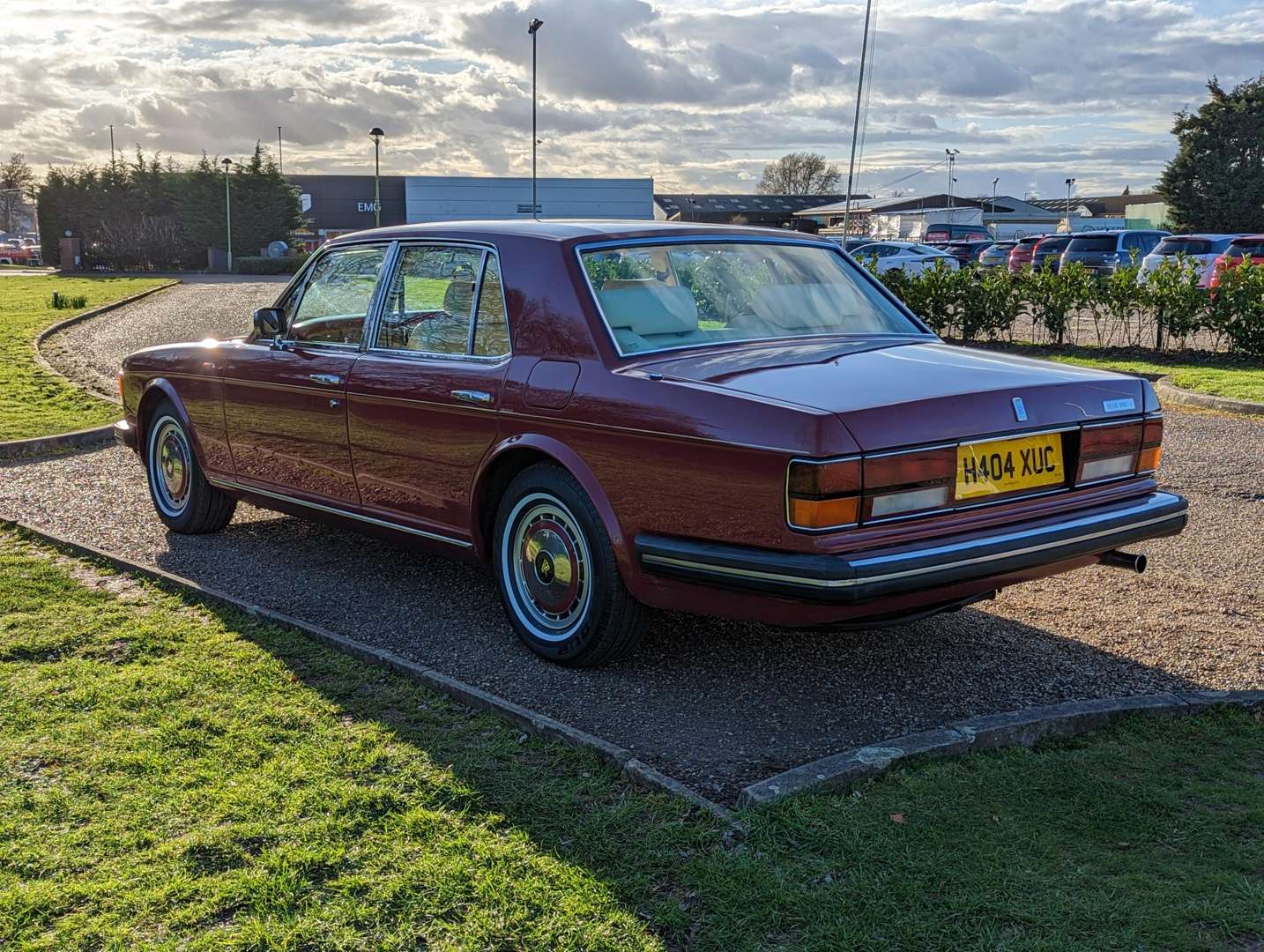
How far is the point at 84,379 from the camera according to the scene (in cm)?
1395


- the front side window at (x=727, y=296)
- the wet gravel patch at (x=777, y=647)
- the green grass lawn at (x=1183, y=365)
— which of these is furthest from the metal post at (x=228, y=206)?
the front side window at (x=727, y=296)

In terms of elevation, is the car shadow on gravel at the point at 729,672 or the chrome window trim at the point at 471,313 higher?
the chrome window trim at the point at 471,313

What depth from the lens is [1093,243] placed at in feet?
98.1

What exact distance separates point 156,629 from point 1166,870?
3.77 meters

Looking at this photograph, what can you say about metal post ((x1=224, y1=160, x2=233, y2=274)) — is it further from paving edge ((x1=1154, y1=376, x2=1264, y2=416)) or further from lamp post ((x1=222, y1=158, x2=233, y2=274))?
paving edge ((x1=1154, y1=376, x2=1264, y2=416))

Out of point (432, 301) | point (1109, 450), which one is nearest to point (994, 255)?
point (432, 301)

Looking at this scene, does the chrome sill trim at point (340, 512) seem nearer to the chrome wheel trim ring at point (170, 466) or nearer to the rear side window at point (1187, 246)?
the chrome wheel trim ring at point (170, 466)

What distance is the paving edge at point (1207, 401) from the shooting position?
420 inches

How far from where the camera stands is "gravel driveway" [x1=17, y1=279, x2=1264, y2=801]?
4070 mm

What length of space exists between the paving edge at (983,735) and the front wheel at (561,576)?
1.04m

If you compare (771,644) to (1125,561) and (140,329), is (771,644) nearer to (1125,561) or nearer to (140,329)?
(1125,561)

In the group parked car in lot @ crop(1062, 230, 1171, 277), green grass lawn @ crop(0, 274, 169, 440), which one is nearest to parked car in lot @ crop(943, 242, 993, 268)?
parked car in lot @ crop(1062, 230, 1171, 277)

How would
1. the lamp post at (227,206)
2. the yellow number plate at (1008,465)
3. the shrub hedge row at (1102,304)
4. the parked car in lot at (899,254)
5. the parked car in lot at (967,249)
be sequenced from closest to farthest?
the yellow number plate at (1008,465) → the shrub hedge row at (1102,304) → the parked car in lot at (899,254) → the parked car in lot at (967,249) → the lamp post at (227,206)

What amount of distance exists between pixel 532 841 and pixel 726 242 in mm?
2768
